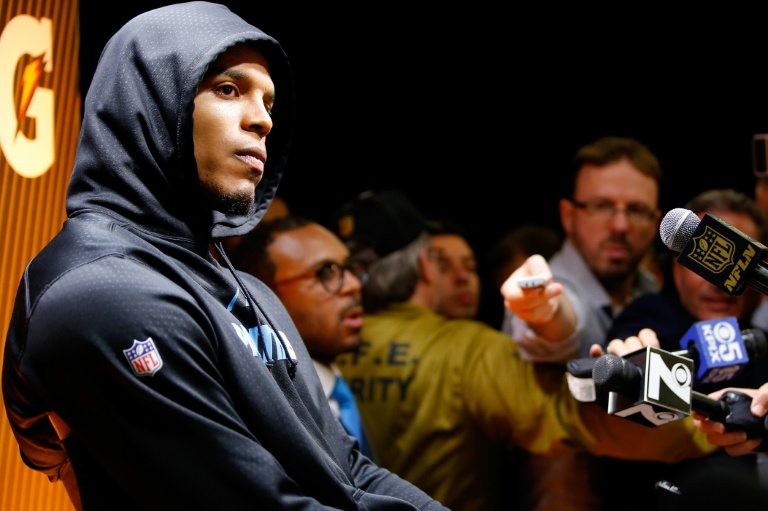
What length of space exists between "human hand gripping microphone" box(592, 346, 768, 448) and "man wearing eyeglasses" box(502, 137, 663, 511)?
1.09m

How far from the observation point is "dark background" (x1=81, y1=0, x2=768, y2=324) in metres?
3.63

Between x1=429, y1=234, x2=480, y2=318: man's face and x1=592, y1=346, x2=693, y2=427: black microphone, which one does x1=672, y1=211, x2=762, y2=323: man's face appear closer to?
x1=592, y1=346, x2=693, y2=427: black microphone

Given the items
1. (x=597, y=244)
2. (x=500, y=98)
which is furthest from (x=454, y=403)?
(x=500, y=98)

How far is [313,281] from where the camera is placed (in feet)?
9.88

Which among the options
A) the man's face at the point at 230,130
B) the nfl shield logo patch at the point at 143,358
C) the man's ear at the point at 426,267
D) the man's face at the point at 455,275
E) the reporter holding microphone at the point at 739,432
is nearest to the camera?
the nfl shield logo patch at the point at 143,358

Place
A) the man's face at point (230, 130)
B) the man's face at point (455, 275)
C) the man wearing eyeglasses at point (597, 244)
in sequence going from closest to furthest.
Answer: the man's face at point (230, 130) < the man wearing eyeglasses at point (597, 244) < the man's face at point (455, 275)

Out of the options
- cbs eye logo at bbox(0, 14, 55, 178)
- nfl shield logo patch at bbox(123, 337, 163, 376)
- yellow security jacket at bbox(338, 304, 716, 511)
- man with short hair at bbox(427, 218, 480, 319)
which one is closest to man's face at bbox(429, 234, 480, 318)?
man with short hair at bbox(427, 218, 480, 319)

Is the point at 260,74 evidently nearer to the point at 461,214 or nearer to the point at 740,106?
the point at 740,106

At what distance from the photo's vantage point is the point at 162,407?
1.27 metres

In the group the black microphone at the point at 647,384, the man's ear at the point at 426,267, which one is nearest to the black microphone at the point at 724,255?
the black microphone at the point at 647,384

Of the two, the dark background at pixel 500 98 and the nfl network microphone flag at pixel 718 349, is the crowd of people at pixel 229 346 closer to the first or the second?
the nfl network microphone flag at pixel 718 349

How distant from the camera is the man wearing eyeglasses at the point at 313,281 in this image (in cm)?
297

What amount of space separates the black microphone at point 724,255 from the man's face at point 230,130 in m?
0.75

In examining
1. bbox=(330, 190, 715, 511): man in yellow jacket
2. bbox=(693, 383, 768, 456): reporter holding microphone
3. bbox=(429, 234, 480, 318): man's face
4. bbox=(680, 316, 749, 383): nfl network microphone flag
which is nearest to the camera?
bbox=(693, 383, 768, 456): reporter holding microphone
